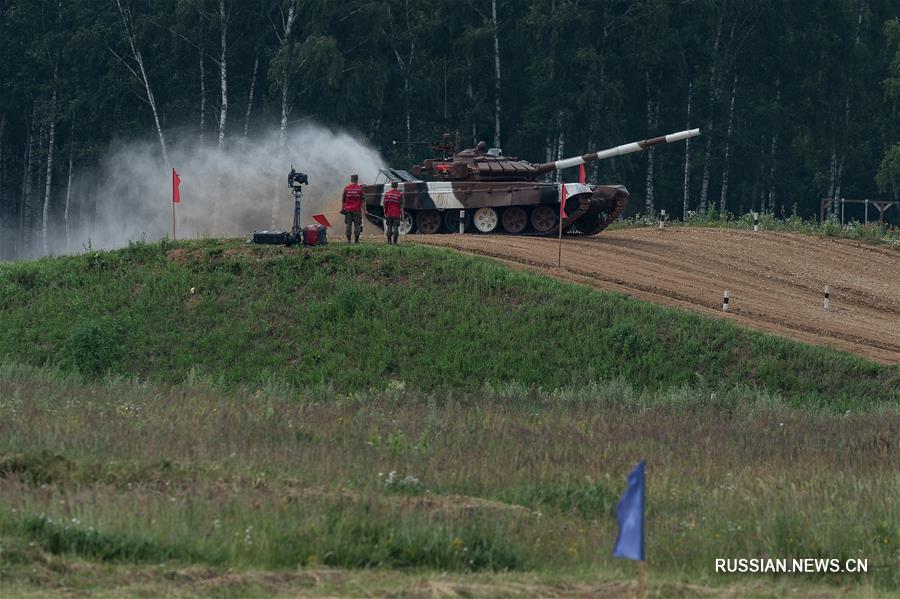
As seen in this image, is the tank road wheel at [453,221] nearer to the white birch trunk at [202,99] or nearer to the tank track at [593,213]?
the tank track at [593,213]

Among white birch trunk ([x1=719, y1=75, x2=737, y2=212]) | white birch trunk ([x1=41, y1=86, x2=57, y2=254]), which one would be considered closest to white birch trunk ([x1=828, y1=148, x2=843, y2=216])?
white birch trunk ([x1=719, y1=75, x2=737, y2=212])

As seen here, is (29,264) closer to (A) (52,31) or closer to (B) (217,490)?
(B) (217,490)

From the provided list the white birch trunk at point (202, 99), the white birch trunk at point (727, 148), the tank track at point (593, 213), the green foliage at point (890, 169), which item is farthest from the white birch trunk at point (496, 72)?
the tank track at point (593, 213)

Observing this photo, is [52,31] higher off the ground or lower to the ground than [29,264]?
higher

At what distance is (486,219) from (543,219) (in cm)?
136

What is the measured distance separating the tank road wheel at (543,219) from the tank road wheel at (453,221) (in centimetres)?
152

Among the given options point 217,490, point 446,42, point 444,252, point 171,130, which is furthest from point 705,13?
point 217,490

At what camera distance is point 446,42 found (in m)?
57.7

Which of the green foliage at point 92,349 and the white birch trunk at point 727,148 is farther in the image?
the white birch trunk at point 727,148

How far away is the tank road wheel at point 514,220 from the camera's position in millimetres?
34037

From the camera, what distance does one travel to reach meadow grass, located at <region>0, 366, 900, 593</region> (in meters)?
10.9

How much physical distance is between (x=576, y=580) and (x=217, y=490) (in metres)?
3.56

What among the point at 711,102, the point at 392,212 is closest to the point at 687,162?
the point at 711,102

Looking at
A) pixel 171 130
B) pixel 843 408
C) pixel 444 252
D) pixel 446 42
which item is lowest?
pixel 843 408
